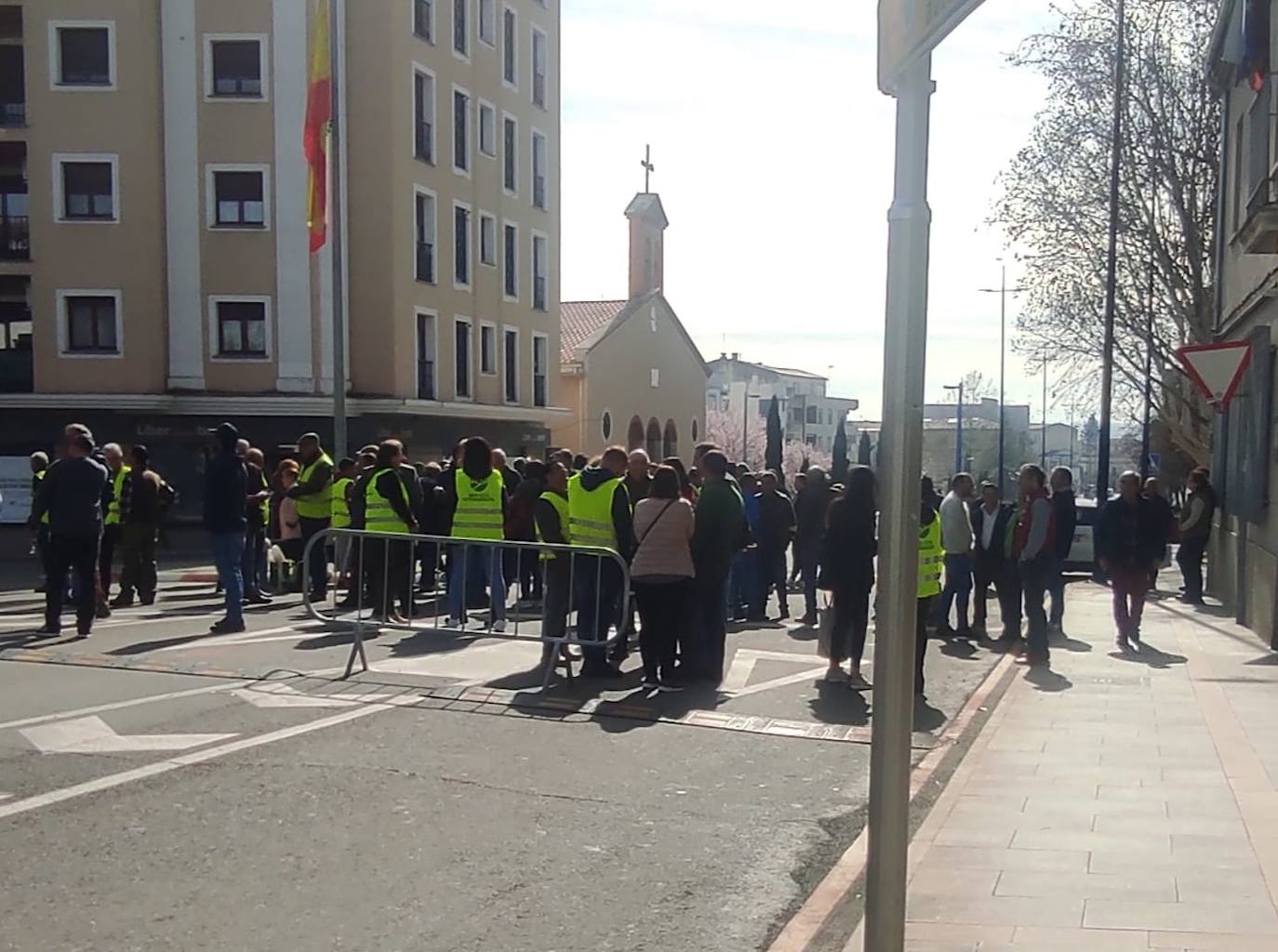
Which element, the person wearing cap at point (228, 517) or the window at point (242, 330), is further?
the window at point (242, 330)

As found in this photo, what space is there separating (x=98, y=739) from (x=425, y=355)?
100ft

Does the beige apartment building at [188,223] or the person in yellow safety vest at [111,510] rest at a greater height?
the beige apartment building at [188,223]

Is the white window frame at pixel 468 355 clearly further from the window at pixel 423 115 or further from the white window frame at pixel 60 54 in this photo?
the white window frame at pixel 60 54

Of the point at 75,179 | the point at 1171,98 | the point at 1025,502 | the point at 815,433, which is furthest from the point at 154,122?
the point at 815,433

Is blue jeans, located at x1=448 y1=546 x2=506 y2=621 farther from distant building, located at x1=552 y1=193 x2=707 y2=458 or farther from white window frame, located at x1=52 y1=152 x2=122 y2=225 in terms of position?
distant building, located at x1=552 y1=193 x2=707 y2=458

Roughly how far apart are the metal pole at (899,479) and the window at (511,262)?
3931cm

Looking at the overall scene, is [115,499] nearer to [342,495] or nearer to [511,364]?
[342,495]

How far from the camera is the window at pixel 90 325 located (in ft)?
110

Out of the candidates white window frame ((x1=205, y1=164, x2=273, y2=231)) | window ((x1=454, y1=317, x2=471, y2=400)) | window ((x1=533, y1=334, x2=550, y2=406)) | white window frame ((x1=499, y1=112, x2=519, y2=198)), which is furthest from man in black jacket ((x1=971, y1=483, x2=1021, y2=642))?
window ((x1=533, y1=334, x2=550, y2=406))

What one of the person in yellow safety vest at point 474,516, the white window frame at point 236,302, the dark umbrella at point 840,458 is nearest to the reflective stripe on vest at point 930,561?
the person in yellow safety vest at point 474,516

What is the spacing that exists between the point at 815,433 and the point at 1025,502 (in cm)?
12299

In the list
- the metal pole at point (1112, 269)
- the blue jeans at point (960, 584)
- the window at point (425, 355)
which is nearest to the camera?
the blue jeans at point (960, 584)

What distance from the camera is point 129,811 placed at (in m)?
6.18

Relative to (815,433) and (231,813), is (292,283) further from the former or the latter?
(815,433)
